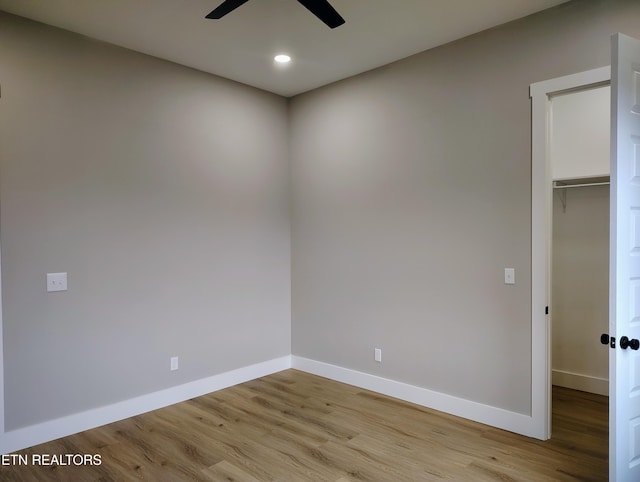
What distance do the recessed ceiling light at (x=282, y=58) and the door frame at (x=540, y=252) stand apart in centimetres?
194

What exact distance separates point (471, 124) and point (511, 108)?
0.31 meters

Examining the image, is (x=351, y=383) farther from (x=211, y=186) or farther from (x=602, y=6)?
(x=602, y=6)

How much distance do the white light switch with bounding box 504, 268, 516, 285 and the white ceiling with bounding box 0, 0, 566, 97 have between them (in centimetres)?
179

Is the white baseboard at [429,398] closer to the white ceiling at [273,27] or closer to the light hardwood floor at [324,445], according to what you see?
the light hardwood floor at [324,445]

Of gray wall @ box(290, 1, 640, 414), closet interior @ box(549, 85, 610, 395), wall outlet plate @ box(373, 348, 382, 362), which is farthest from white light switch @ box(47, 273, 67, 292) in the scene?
closet interior @ box(549, 85, 610, 395)

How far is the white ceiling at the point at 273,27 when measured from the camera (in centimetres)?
286

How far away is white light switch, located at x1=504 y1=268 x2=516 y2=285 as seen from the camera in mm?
3188

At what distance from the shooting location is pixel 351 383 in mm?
4242

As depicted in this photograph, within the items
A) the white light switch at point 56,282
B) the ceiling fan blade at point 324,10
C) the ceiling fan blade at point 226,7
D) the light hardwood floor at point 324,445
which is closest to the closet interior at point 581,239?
the light hardwood floor at point 324,445

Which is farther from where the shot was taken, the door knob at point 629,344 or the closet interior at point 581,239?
the closet interior at point 581,239

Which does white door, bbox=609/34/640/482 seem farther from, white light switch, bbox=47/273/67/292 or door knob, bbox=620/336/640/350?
white light switch, bbox=47/273/67/292

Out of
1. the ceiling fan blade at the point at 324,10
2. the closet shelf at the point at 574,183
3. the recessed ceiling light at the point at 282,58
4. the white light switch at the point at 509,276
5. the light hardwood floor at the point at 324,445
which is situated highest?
the recessed ceiling light at the point at 282,58

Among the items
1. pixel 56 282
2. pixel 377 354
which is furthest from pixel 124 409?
pixel 377 354

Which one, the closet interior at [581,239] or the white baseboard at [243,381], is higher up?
the closet interior at [581,239]
